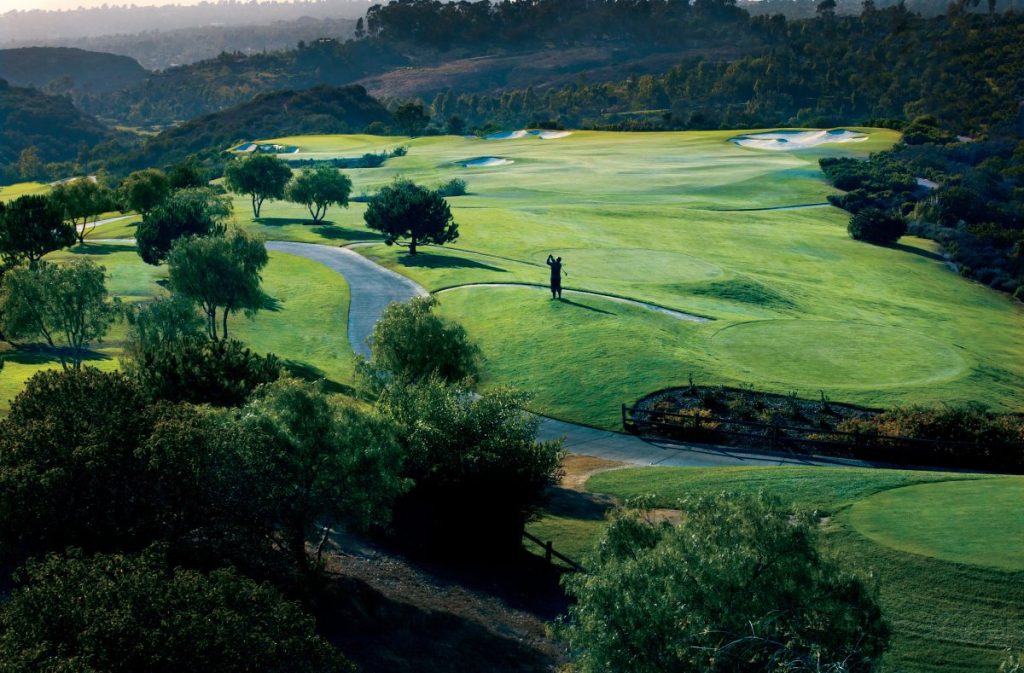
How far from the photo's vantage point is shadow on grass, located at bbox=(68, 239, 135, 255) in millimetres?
77794

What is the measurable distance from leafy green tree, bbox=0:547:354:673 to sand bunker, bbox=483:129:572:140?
146594 mm

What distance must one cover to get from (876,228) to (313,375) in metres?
60.1

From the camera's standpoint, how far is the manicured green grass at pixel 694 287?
45000 mm

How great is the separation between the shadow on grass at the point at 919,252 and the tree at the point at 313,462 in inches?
2936

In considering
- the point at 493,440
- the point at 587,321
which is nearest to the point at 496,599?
the point at 493,440

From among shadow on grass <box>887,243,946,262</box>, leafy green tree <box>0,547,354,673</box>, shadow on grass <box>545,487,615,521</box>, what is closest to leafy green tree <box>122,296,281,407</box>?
shadow on grass <box>545,487,615,521</box>

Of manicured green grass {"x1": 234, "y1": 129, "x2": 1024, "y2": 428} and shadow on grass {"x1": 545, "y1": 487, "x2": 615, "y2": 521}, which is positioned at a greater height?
manicured green grass {"x1": 234, "y1": 129, "x2": 1024, "y2": 428}

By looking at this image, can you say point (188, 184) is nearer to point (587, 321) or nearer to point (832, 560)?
point (587, 321)

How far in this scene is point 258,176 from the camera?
9250 cm

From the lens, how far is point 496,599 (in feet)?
81.7

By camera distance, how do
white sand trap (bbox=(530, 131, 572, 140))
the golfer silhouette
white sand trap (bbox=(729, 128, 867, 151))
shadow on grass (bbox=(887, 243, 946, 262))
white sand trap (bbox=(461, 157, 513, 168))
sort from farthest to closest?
white sand trap (bbox=(530, 131, 572, 140)) → white sand trap (bbox=(729, 128, 867, 151)) → white sand trap (bbox=(461, 157, 513, 168)) → shadow on grass (bbox=(887, 243, 946, 262)) → the golfer silhouette

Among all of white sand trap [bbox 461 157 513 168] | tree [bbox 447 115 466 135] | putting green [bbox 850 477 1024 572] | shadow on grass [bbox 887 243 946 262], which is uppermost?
tree [bbox 447 115 466 135]

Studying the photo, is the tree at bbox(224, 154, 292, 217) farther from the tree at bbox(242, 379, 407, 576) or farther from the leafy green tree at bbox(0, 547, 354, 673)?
the leafy green tree at bbox(0, 547, 354, 673)

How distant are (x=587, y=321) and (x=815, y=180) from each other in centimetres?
6993
